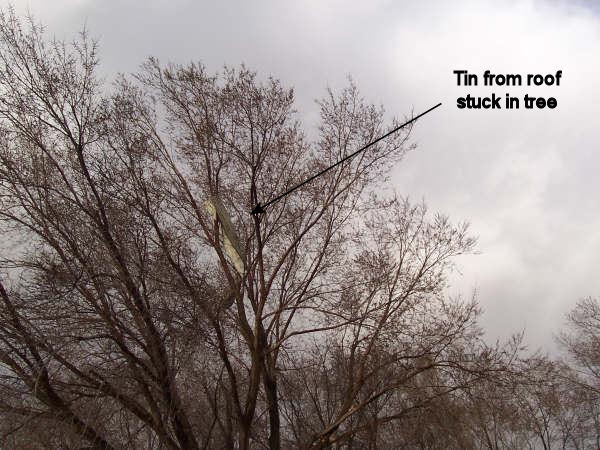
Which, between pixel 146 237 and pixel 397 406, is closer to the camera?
pixel 146 237

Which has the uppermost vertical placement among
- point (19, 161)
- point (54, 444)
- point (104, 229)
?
point (19, 161)

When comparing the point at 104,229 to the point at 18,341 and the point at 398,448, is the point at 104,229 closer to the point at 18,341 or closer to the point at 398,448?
the point at 18,341

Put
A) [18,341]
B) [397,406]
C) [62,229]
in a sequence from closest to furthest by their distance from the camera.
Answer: [18,341], [62,229], [397,406]

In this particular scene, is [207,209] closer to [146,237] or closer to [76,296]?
[146,237]

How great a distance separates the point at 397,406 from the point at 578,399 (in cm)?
1108

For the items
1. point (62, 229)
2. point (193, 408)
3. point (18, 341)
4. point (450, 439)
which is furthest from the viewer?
point (450, 439)

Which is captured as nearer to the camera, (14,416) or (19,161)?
(14,416)

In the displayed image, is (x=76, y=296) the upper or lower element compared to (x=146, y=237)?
lower

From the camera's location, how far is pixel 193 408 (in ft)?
42.3

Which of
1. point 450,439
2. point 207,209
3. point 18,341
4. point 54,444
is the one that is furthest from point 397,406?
point 18,341

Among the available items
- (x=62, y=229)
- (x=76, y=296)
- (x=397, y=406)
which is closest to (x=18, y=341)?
(x=76, y=296)

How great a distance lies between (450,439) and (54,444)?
10516 millimetres

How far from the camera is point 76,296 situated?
813 centimetres

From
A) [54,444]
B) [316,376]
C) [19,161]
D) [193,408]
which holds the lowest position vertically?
[54,444]
